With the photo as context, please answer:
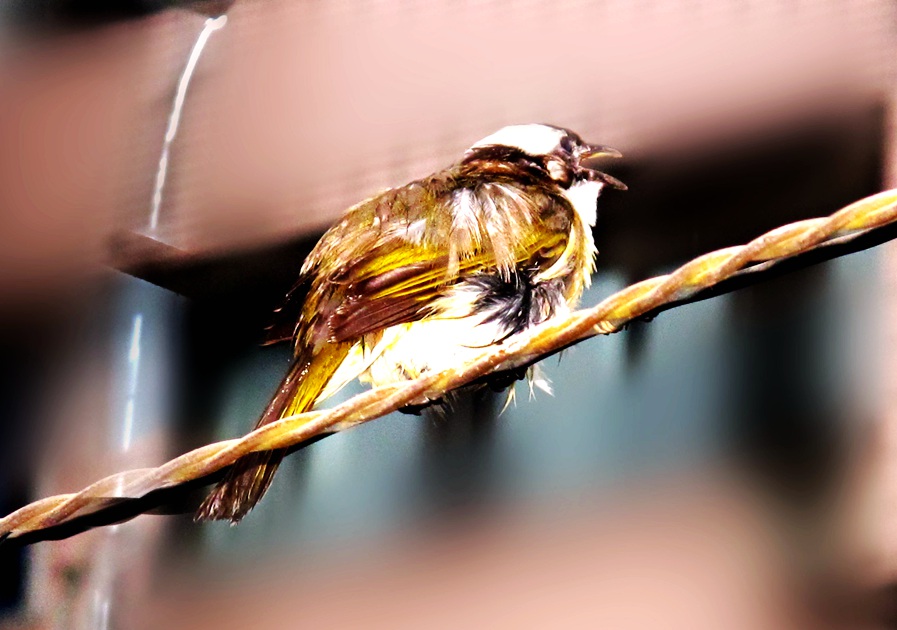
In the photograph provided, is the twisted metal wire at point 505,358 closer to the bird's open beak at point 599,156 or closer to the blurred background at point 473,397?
the blurred background at point 473,397

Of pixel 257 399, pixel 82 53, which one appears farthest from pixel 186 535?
pixel 82 53

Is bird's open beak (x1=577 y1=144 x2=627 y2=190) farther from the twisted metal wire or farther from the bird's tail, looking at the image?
the bird's tail

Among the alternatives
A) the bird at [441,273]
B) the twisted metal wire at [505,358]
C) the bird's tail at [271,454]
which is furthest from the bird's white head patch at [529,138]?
the bird's tail at [271,454]

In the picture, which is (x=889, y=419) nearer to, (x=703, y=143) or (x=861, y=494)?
(x=861, y=494)

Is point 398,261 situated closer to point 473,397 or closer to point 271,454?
point 473,397

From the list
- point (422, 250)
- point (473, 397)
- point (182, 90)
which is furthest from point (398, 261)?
point (182, 90)

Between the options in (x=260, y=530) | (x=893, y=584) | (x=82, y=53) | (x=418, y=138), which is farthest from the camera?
(x=82, y=53)
